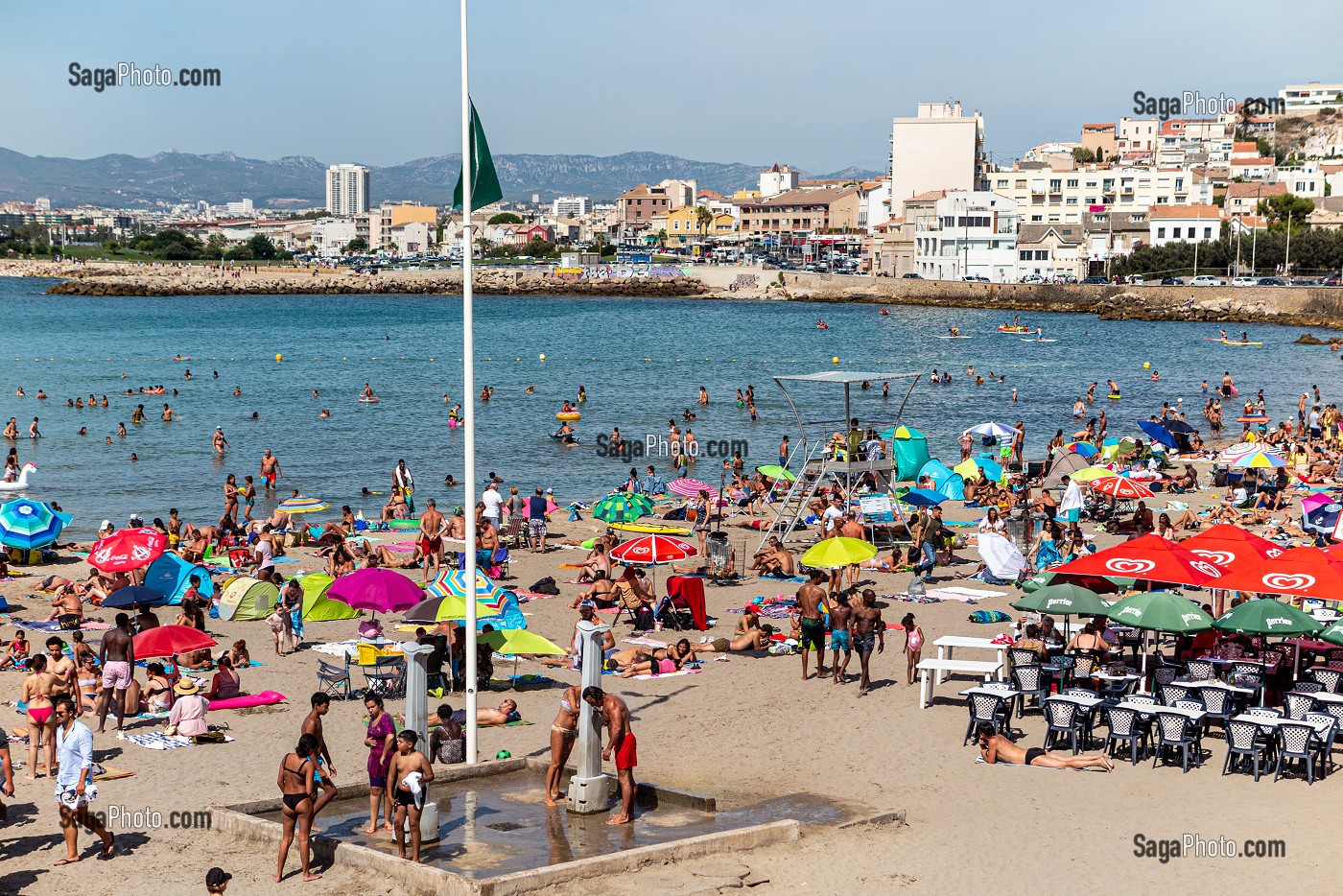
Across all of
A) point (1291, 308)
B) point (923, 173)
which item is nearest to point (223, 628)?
point (1291, 308)

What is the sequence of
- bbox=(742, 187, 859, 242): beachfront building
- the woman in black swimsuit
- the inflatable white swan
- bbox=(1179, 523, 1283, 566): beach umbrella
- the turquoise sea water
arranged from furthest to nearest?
bbox=(742, 187, 859, 242): beachfront building, the turquoise sea water, the inflatable white swan, bbox=(1179, 523, 1283, 566): beach umbrella, the woman in black swimsuit

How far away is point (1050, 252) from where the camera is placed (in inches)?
4535

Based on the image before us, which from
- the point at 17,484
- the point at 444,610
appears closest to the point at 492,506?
the point at 17,484

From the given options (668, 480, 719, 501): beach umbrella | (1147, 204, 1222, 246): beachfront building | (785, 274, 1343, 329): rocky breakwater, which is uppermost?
(1147, 204, 1222, 246): beachfront building

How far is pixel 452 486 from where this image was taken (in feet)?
106

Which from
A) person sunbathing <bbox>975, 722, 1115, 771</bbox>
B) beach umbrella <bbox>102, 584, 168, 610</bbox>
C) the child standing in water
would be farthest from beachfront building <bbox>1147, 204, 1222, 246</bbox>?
person sunbathing <bbox>975, 722, 1115, 771</bbox>

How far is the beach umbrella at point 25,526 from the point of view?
20.9 meters

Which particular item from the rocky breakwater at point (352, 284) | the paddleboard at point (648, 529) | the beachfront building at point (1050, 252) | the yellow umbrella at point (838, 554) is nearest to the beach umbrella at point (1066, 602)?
the yellow umbrella at point (838, 554)

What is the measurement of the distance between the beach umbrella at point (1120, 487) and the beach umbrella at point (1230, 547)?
832 centimetres

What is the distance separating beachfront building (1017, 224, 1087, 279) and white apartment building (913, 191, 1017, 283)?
772 millimetres

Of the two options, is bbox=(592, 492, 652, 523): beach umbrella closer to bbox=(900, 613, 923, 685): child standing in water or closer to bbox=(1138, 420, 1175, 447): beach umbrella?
bbox=(900, 613, 923, 685): child standing in water

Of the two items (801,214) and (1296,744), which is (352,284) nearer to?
(801,214)

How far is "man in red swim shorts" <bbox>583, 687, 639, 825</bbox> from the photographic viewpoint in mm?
10508

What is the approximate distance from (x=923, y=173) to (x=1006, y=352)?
3279 inches
